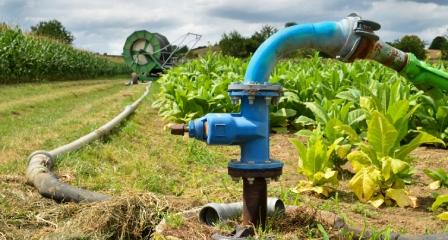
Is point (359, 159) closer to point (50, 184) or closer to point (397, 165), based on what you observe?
point (397, 165)

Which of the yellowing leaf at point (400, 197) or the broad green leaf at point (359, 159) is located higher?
the broad green leaf at point (359, 159)

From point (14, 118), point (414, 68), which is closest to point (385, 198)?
point (414, 68)

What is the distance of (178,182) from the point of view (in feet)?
11.7

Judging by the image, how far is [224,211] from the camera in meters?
2.29

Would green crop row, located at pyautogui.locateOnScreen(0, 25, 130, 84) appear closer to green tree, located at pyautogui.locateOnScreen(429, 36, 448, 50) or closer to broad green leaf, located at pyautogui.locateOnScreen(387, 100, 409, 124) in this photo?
green tree, located at pyautogui.locateOnScreen(429, 36, 448, 50)

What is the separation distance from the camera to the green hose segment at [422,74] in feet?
8.41

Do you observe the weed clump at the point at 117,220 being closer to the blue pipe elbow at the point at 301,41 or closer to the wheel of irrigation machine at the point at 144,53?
the blue pipe elbow at the point at 301,41

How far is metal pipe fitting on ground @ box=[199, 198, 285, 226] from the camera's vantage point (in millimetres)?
2258

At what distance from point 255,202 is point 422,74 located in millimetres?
1105

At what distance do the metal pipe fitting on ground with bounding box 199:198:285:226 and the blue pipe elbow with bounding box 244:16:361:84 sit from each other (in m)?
0.52

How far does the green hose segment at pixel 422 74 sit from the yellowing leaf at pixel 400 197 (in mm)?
555

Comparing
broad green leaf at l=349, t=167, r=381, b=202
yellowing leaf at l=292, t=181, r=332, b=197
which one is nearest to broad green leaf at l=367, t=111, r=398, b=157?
broad green leaf at l=349, t=167, r=381, b=202

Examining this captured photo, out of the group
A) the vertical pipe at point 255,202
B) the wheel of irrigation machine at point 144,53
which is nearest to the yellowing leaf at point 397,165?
the vertical pipe at point 255,202

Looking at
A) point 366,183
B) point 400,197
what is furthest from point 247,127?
point 400,197
